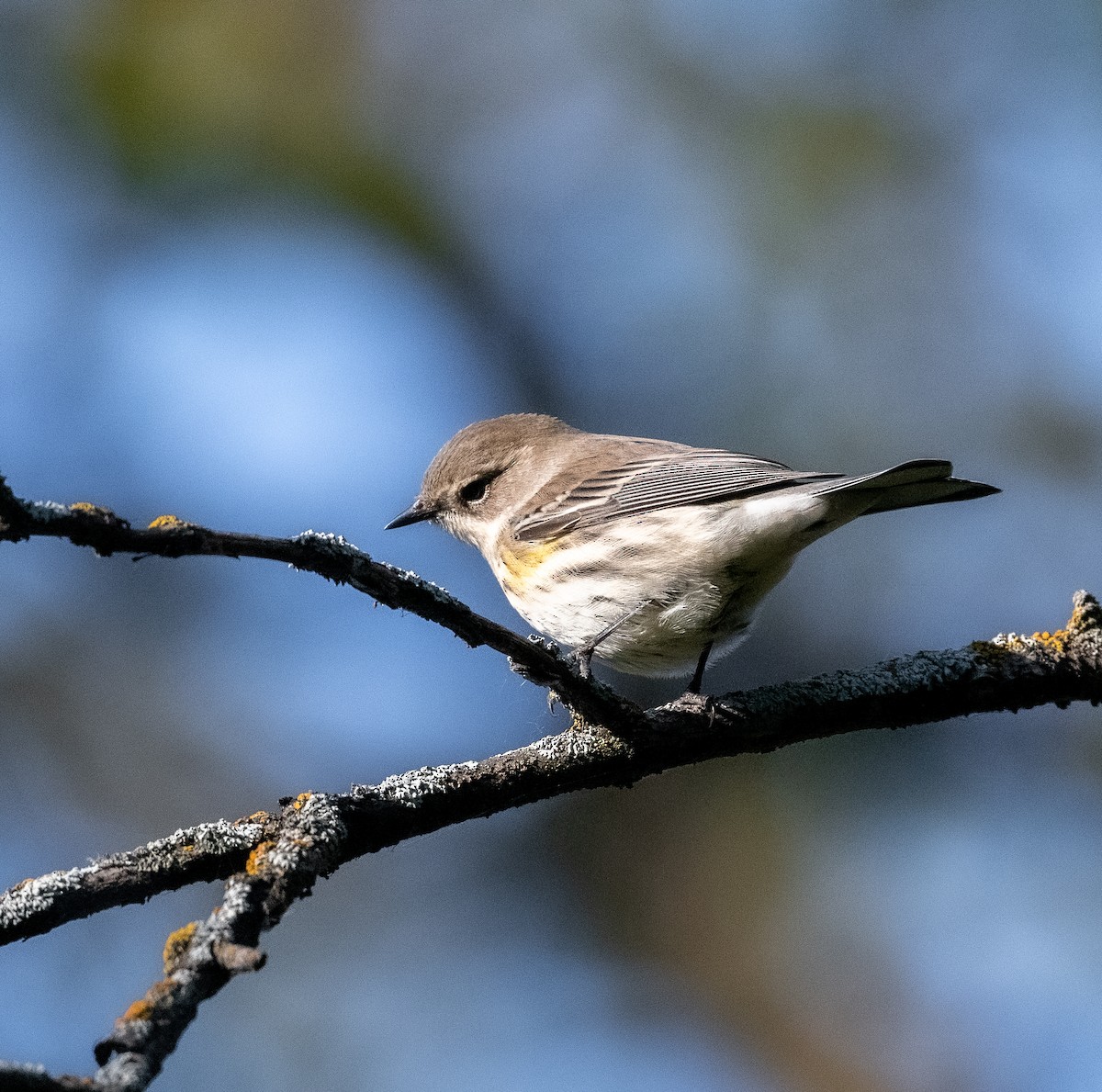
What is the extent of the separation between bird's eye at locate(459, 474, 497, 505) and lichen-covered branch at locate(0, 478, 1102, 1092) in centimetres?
271

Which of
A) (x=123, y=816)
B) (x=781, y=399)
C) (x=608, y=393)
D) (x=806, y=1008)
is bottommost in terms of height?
(x=806, y=1008)

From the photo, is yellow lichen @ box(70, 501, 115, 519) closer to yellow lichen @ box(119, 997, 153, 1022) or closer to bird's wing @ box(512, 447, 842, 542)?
yellow lichen @ box(119, 997, 153, 1022)

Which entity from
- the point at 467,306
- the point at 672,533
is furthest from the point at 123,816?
the point at 672,533

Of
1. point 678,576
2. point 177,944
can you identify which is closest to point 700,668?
point 678,576

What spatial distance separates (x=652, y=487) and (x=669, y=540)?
21.2 inches

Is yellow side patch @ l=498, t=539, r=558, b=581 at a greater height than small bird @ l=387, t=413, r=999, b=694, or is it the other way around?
yellow side patch @ l=498, t=539, r=558, b=581

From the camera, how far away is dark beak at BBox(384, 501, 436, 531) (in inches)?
253

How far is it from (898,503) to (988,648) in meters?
0.68

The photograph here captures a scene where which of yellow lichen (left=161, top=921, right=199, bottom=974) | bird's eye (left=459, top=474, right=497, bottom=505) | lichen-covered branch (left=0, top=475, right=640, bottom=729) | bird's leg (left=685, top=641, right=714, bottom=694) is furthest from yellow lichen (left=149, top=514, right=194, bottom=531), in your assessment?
bird's eye (left=459, top=474, right=497, bottom=505)

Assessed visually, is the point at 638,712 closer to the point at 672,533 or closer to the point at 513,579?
the point at 672,533

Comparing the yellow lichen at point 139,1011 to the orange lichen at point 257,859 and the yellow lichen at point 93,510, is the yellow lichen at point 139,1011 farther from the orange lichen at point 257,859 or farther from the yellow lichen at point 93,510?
the yellow lichen at point 93,510

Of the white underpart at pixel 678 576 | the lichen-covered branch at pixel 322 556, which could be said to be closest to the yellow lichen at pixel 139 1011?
the lichen-covered branch at pixel 322 556

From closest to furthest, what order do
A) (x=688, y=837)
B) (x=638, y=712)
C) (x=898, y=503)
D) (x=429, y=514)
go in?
(x=638, y=712) → (x=898, y=503) → (x=429, y=514) → (x=688, y=837)

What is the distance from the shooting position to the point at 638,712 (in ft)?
11.5
